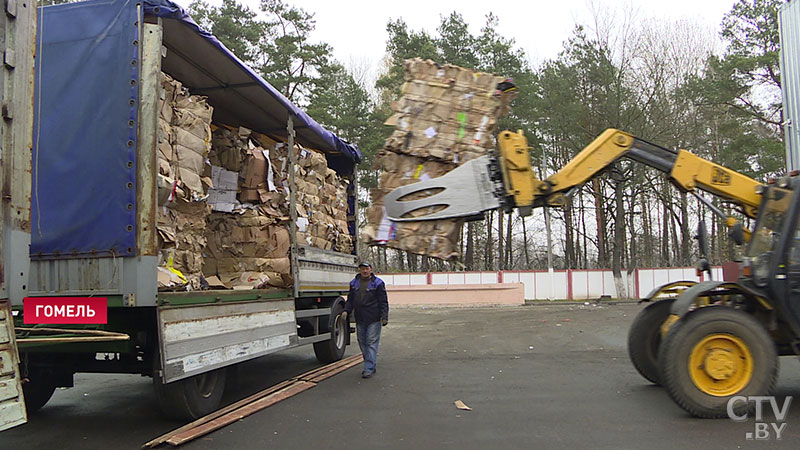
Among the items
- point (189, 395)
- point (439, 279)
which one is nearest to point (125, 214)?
point (189, 395)

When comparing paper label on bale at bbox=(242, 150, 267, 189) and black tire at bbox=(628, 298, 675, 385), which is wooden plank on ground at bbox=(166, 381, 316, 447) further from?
black tire at bbox=(628, 298, 675, 385)

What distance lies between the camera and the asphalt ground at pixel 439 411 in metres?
5.35

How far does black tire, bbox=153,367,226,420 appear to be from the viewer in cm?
577

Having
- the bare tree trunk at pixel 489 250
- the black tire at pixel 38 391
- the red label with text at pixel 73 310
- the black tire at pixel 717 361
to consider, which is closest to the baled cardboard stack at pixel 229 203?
the red label with text at pixel 73 310

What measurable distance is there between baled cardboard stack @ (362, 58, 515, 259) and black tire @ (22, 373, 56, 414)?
4.11m

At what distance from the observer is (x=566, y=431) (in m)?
5.57

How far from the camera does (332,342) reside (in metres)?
10.3

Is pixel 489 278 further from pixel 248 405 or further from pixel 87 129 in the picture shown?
pixel 87 129

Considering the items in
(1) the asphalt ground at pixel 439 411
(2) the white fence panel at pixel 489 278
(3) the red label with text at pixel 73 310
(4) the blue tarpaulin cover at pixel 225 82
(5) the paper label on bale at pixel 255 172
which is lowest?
(1) the asphalt ground at pixel 439 411

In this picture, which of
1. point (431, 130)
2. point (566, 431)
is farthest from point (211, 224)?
point (566, 431)

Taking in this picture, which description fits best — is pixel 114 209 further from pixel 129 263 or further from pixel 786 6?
pixel 786 6

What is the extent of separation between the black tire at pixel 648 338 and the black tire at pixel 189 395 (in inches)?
209

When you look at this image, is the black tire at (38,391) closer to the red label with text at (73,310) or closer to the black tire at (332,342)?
the red label with text at (73,310)

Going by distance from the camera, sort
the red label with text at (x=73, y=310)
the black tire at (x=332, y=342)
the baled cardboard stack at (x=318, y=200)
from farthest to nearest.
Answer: the black tire at (x=332, y=342) < the baled cardboard stack at (x=318, y=200) < the red label with text at (x=73, y=310)
